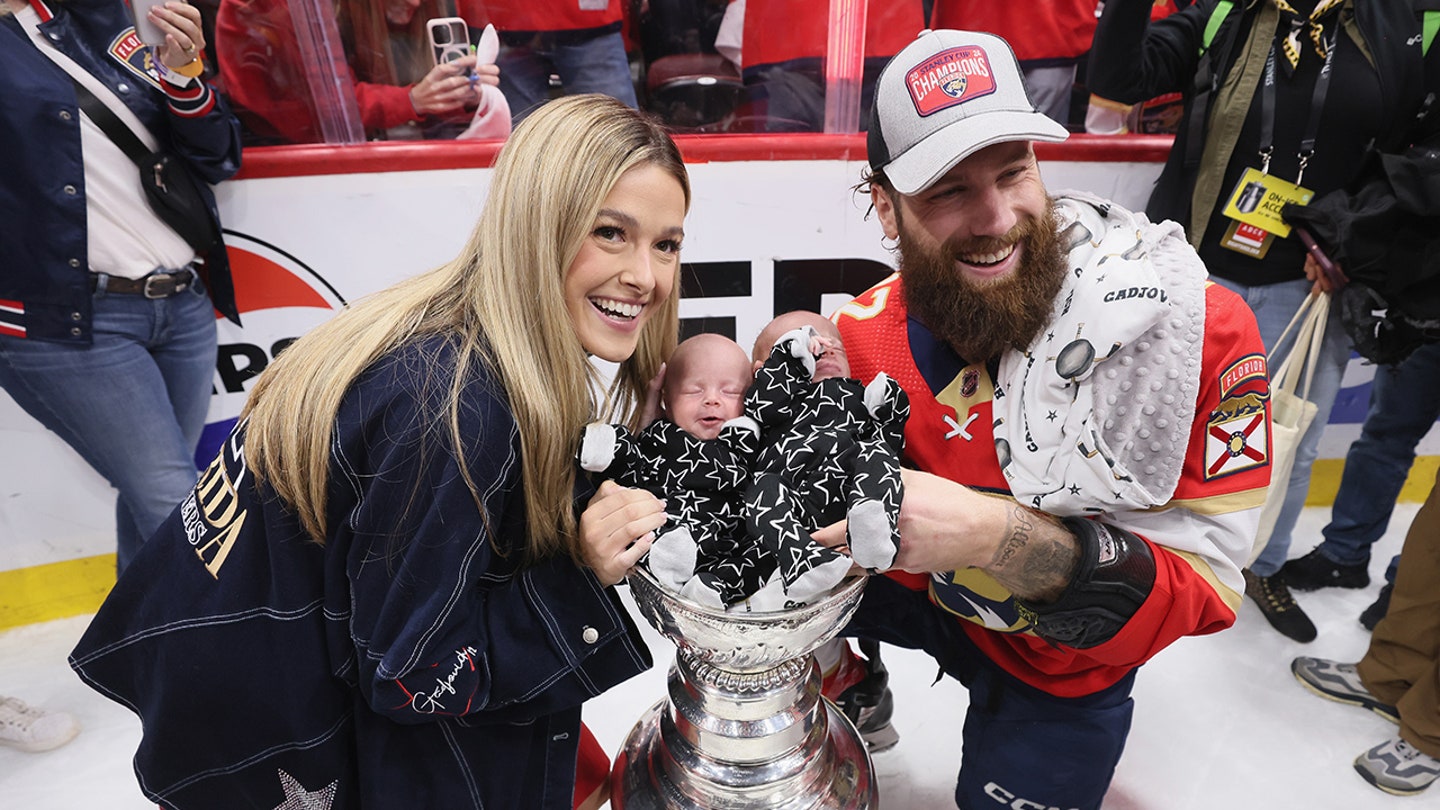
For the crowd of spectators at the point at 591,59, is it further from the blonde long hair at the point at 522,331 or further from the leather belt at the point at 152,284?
the blonde long hair at the point at 522,331

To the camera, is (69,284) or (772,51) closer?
(69,284)

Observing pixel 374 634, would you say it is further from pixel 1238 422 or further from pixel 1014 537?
pixel 1238 422

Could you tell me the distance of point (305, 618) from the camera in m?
1.25

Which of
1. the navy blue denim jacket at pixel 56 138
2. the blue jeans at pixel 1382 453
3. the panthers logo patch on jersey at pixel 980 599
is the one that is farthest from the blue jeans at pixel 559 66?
the blue jeans at pixel 1382 453

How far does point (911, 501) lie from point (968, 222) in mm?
546

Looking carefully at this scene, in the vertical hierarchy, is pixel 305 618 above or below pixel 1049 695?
above

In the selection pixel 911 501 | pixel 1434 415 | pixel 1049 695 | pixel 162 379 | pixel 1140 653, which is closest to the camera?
pixel 911 501

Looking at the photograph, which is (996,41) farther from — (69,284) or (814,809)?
(69,284)

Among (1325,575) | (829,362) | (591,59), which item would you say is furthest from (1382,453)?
(591,59)

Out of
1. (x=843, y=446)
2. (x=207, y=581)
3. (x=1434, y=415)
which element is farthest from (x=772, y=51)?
(x=1434, y=415)

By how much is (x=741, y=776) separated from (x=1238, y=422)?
39.1 inches

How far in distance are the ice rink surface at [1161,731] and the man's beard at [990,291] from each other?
121 cm

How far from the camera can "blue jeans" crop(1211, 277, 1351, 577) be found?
2395 millimetres

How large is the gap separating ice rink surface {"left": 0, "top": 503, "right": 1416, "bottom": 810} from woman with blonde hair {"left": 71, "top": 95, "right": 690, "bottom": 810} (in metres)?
0.74
